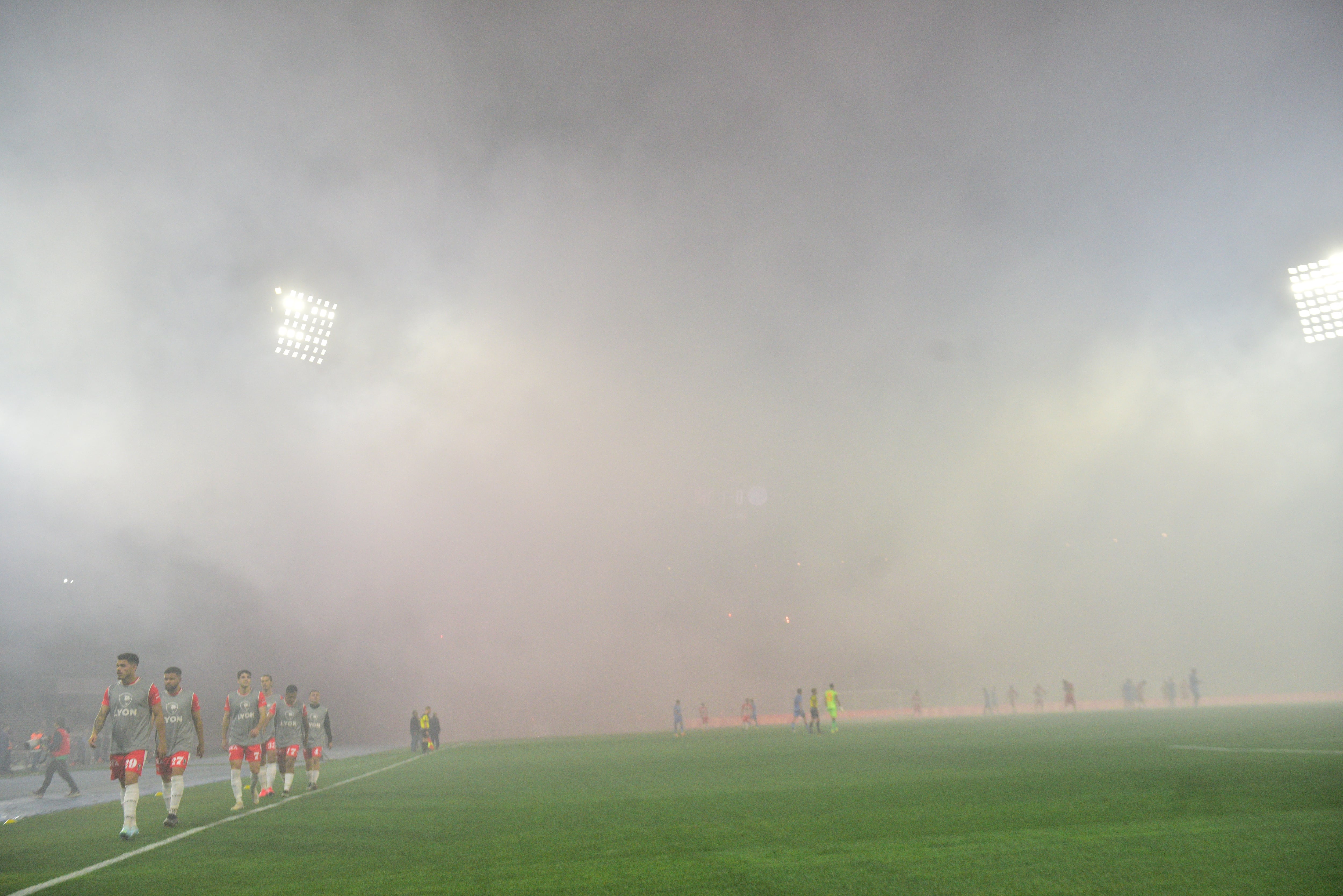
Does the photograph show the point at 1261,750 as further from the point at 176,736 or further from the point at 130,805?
the point at 176,736

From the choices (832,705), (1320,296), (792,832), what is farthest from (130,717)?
(1320,296)

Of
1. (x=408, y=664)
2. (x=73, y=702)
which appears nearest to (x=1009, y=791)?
(x=73, y=702)

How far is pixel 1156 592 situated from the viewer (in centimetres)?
6106

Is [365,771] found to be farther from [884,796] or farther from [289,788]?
[884,796]

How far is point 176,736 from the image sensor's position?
11.8 m

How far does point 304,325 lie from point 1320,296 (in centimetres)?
4959

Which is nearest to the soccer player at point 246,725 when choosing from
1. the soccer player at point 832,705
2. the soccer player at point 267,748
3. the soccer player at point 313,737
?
the soccer player at point 267,748

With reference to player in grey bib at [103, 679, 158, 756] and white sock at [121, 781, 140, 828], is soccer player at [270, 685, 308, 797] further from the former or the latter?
white sock at [121, 781, 140, 828]

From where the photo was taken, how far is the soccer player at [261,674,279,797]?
14.4 metres

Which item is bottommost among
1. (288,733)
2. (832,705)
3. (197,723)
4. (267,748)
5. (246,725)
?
(832,705)

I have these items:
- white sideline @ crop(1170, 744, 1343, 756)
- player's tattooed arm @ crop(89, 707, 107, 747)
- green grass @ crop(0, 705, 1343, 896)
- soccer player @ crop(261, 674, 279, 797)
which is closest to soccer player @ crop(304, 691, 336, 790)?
soccer player @ crop(261, 674, 279, 797)

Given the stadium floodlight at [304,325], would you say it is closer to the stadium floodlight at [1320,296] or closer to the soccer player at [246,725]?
the soccer player at [246,725]

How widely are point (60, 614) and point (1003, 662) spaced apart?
6336 cm

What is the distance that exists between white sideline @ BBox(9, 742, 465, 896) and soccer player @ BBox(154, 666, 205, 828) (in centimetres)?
63
